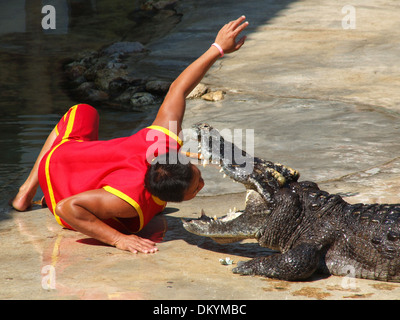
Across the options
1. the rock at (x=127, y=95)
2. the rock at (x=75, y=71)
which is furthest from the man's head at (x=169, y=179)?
the rock at (x=75, y=71)

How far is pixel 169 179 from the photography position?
10.3ft

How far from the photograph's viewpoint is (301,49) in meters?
8.61

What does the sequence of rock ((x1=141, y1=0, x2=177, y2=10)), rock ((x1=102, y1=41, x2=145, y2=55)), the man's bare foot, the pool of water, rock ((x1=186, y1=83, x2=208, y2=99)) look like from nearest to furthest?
the man's bare foot → the pool of water → rock ((x1=186, y1=83, x2=208, y2=99)) → rock ((x1=102, y1=41, x2=145, y2=55)) → rock ((x1=141, y1=0, x2=177, y2=10))

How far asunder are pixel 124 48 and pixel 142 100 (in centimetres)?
228

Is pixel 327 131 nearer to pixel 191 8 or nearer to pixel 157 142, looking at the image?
pixel 157 142

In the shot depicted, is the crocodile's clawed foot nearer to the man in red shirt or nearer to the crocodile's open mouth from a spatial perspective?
the crocodile's open mouth

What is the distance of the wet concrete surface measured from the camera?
110 inches

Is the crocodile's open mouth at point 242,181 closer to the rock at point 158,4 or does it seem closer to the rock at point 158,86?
the rock at point 158,86

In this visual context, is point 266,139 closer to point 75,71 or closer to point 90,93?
point 90,93

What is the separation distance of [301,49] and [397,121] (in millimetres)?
3202

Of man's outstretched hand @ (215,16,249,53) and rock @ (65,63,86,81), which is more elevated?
man's outstretched hand @ (215,16,249,53)

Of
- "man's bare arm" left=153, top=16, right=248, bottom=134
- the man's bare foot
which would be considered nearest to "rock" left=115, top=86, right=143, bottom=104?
the man's bare foot

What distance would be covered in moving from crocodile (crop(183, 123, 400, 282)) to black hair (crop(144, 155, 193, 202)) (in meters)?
0.15

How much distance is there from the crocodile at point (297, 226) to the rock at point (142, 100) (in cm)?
425
